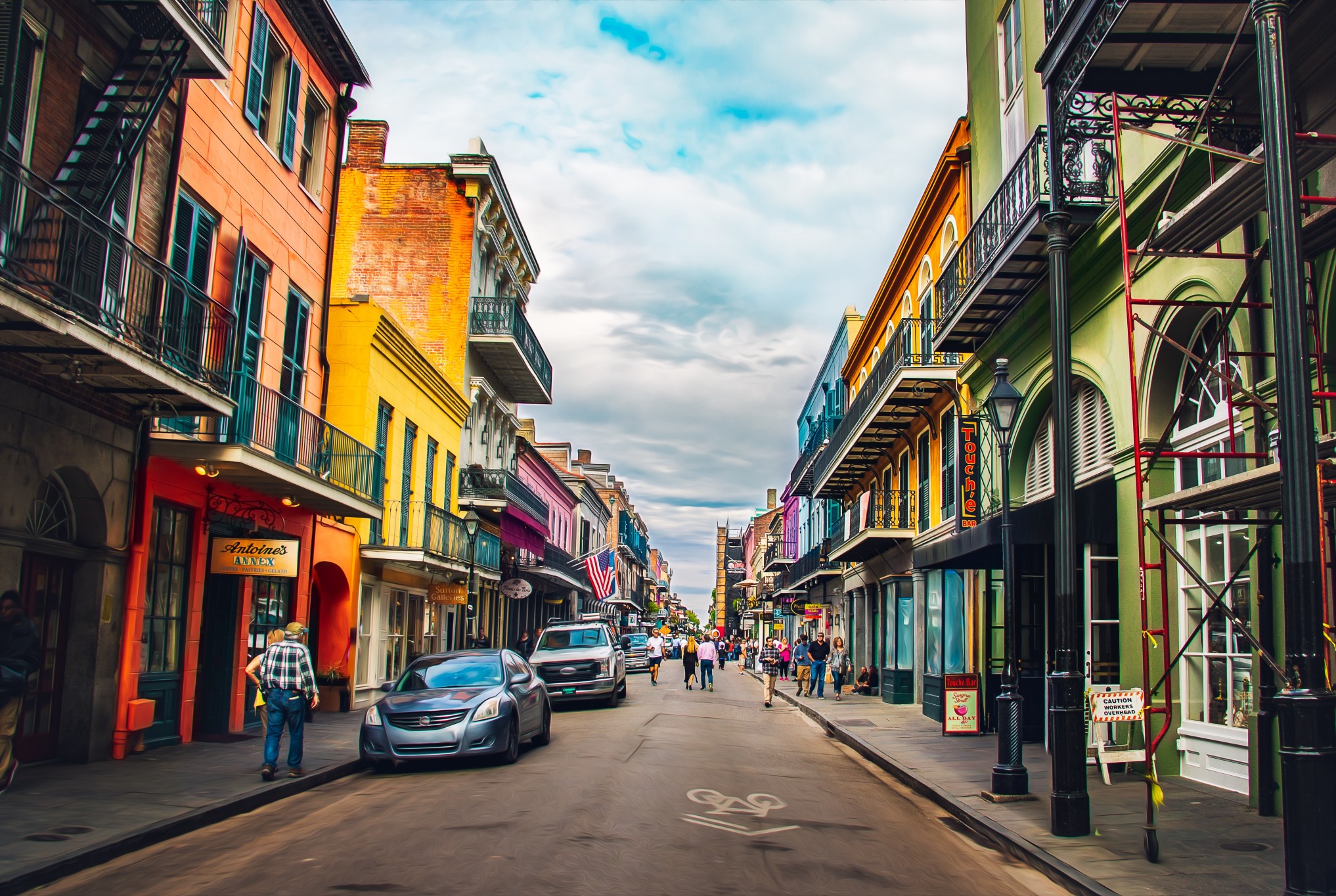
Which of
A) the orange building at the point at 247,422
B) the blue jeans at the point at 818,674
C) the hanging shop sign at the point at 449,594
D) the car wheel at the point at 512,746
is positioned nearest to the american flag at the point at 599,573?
the blue jeans at the point at 818,674

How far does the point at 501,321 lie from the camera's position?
32438 millimetres

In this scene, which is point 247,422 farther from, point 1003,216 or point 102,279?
point 1003,216

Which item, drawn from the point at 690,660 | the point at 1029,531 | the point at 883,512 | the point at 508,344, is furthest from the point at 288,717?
the point at 690,660

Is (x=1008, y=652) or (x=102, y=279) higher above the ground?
(x=102, y=279)

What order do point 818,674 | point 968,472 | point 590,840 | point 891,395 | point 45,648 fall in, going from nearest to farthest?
1. point 590,840
2. point 45,648
3. point 968,472
4. point 891,395
5. point 818,674

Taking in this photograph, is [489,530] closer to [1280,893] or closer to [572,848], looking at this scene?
[572,848]

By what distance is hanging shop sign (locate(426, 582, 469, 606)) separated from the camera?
2523 cm

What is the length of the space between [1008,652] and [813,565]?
28.5 metres

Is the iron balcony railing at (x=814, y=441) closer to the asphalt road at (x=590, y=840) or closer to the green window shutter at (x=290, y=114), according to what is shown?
the green window shutter at (x=290, y=114)

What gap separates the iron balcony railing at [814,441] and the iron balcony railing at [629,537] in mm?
45095

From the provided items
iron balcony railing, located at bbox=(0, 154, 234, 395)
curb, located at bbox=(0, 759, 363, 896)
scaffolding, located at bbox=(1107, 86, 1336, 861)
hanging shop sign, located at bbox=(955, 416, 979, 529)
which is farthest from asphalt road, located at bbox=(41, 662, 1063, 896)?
hanging shop sign, located at bbox=(955, 416, 979, 529)

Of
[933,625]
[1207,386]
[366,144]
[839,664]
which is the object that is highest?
[366,144]

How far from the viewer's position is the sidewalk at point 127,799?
778 centimetres

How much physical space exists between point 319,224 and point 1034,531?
42.0 ft
